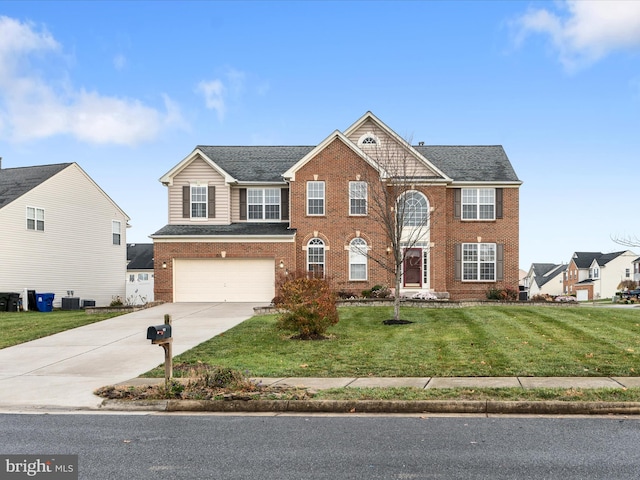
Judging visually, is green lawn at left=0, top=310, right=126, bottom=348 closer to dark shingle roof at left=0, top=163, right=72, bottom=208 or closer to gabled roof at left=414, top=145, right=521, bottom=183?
dark shingle roof at left=0, top=163, right=72, bottom=208

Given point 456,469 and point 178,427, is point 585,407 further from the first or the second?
point 178,427

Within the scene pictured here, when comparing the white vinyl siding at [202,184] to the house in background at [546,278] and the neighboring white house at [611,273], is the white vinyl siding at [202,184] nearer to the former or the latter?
the neighboring white house at [611,273]

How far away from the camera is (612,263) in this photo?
84.2 meters

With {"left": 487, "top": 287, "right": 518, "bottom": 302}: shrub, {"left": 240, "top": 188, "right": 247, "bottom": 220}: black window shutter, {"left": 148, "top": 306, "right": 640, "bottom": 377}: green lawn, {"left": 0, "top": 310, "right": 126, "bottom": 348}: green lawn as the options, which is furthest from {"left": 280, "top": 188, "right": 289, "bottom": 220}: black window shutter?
{"left": 148, "top": 306, "right": 640, "bottom": 377}: green lawn

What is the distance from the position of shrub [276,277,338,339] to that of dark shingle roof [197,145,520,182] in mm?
16009

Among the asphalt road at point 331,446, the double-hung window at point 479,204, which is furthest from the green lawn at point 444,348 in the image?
the double-hung window at point 479,204

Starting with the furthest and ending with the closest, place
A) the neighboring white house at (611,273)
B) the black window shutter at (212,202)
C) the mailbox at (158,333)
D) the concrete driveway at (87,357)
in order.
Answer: the neighboring white house at (611,273)
the black window shutter at (212,202)
the concrete driveway at (87,357)
the mailbox at (158,333)

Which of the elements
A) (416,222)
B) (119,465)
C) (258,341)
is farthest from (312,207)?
(119,465)

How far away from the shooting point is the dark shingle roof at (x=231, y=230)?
30719 mm

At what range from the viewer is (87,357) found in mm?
15688

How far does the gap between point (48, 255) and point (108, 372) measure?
2485 cm

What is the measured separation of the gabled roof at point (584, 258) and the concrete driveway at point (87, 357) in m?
79.5

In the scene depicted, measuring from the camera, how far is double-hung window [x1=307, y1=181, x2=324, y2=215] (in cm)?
3138

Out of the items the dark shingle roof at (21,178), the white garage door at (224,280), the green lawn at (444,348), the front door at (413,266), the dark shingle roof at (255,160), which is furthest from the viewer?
the dark shingle roof at (21,178)
